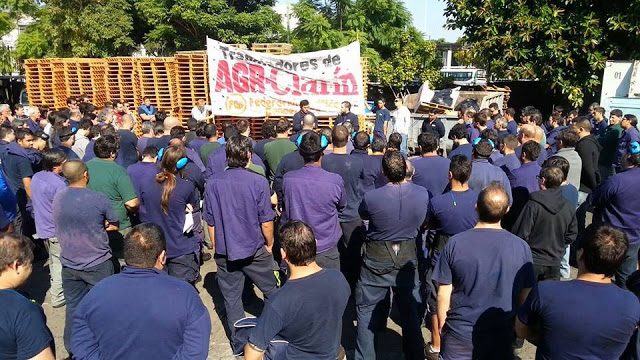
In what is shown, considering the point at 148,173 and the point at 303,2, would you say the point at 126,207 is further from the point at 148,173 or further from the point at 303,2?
the point at 303,2

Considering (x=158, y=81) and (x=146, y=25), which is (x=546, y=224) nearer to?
(x=158, y=81)

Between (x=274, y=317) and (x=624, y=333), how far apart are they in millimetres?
1841

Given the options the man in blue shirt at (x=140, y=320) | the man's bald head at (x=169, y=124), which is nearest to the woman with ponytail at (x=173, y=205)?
the man in blue shirt at (x=140, y=320)

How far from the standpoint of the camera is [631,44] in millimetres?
13414

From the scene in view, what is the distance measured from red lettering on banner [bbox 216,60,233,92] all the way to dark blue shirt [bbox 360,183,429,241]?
8857 mm

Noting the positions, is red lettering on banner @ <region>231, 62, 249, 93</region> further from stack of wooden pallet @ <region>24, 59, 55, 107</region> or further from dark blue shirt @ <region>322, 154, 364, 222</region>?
dark blue shirt @ <region>322, 154, 364, 222</region>

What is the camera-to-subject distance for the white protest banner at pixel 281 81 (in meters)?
12.0

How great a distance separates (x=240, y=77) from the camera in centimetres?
1226

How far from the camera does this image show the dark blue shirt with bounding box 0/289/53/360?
2449mm

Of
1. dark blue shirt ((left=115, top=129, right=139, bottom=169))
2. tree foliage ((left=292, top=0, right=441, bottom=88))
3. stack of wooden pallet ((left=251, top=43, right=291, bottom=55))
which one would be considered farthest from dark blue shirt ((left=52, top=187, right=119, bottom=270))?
tree foliage ((left=292, top=0, right=441, bottom=88))

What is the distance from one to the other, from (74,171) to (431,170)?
3.53 metres

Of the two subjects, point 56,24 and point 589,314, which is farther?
point 56,24

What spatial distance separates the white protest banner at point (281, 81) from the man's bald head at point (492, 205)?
928 centimetres

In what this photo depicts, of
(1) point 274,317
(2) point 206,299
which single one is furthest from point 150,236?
(2) point 206,299
